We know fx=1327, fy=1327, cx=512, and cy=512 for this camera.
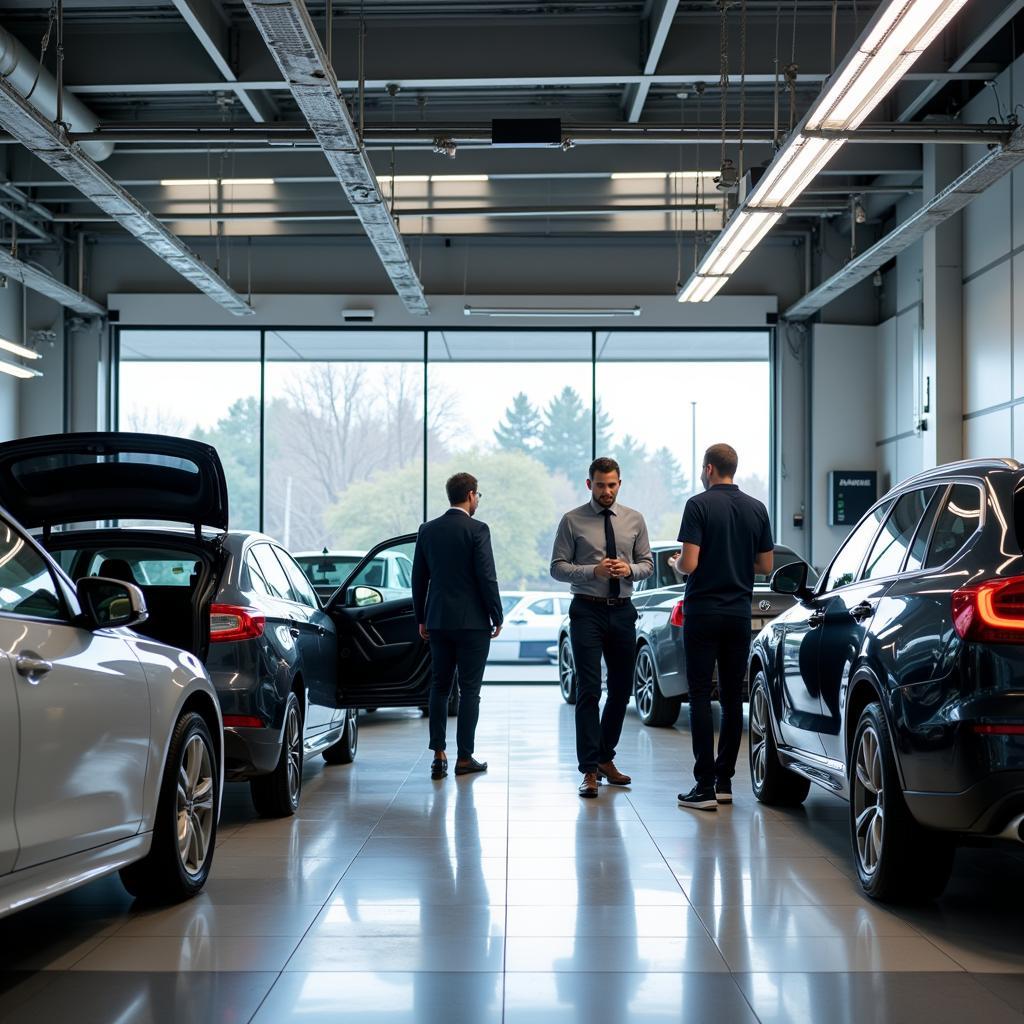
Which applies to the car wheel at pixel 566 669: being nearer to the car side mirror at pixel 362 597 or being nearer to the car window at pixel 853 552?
the car side mirror at pixel 362 597

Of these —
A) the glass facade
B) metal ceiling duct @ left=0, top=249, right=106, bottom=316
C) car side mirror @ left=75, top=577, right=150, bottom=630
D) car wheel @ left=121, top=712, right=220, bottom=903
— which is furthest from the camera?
the glass facade

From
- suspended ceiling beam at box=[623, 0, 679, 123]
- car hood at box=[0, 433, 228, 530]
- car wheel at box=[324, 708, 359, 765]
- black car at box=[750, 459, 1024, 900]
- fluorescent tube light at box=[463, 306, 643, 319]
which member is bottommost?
car wheel at box=[324, 708, 359, 765]

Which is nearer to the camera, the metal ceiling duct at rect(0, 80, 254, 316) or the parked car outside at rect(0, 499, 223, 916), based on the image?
the parked car outside at rect(0, 499, 223, 916)

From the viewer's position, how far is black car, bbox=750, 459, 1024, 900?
387 cm

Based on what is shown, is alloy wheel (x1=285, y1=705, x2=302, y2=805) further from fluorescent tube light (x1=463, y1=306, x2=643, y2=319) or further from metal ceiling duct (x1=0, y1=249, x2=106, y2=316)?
fluorescent tube light (x1=463, y1=306, x2=643, y2=319)

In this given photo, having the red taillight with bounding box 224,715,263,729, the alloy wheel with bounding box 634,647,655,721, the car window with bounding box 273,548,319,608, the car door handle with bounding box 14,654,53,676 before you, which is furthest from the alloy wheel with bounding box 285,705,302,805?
the alloy wheel with bounding box 634,647,655,721

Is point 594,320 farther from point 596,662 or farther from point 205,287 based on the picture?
point 596,662

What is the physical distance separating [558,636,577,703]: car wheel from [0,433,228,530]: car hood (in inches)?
302

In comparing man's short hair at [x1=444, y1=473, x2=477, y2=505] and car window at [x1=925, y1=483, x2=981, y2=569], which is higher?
man's short hair at [x1=444, y1=473, x2=477, y2=505]

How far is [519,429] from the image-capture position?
55.9 ft

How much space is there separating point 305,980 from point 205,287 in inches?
428

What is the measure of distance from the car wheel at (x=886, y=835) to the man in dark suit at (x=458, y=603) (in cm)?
353

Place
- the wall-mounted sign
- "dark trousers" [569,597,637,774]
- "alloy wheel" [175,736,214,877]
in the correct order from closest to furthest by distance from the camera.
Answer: "alloy wheel" [175,736,214,877] < "dark trousers" [569,597,637,774] < the wall-mounted sign

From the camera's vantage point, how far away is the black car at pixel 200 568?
5.61 meters
